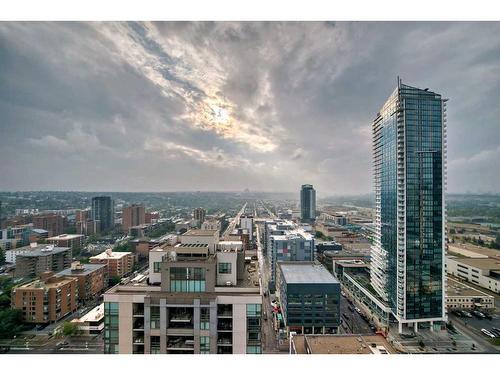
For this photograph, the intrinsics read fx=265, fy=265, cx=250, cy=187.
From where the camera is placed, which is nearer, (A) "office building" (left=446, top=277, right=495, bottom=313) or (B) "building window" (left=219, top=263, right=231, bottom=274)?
(B) "building window" (left=219, top=263, right=231, bottom=274)

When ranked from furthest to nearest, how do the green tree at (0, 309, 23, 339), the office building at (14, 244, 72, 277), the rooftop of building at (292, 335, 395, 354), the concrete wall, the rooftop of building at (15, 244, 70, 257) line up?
1. the rooftop of building at (15, 244, 70, 257)
2. the office building at (14, 244, 72, 277)
3. the green tree at (0, 309, 23, 339)
4. the rooftop of building at (292, 335, 395, 354)
5. the concrete wall

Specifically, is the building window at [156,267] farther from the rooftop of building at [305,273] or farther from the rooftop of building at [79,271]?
the rooftop of building at [79,271]

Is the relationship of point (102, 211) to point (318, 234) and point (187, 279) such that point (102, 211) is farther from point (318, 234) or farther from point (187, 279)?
point (187, 279)

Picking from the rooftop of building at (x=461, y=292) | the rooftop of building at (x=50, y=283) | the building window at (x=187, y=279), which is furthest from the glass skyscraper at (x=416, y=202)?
the rooftop of building at (x=50, y=283)

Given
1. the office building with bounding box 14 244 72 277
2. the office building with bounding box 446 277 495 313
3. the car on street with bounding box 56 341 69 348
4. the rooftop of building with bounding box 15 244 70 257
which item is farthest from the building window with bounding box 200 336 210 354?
the rooftop of building with bounding box 15 244 70 257

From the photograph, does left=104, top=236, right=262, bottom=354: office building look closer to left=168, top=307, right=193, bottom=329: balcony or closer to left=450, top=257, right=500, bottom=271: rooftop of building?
left=168, top=307, right=193, bottom=329: balcony

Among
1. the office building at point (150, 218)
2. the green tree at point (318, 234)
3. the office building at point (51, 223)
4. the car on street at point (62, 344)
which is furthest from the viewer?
the office building at point (150, 218)
